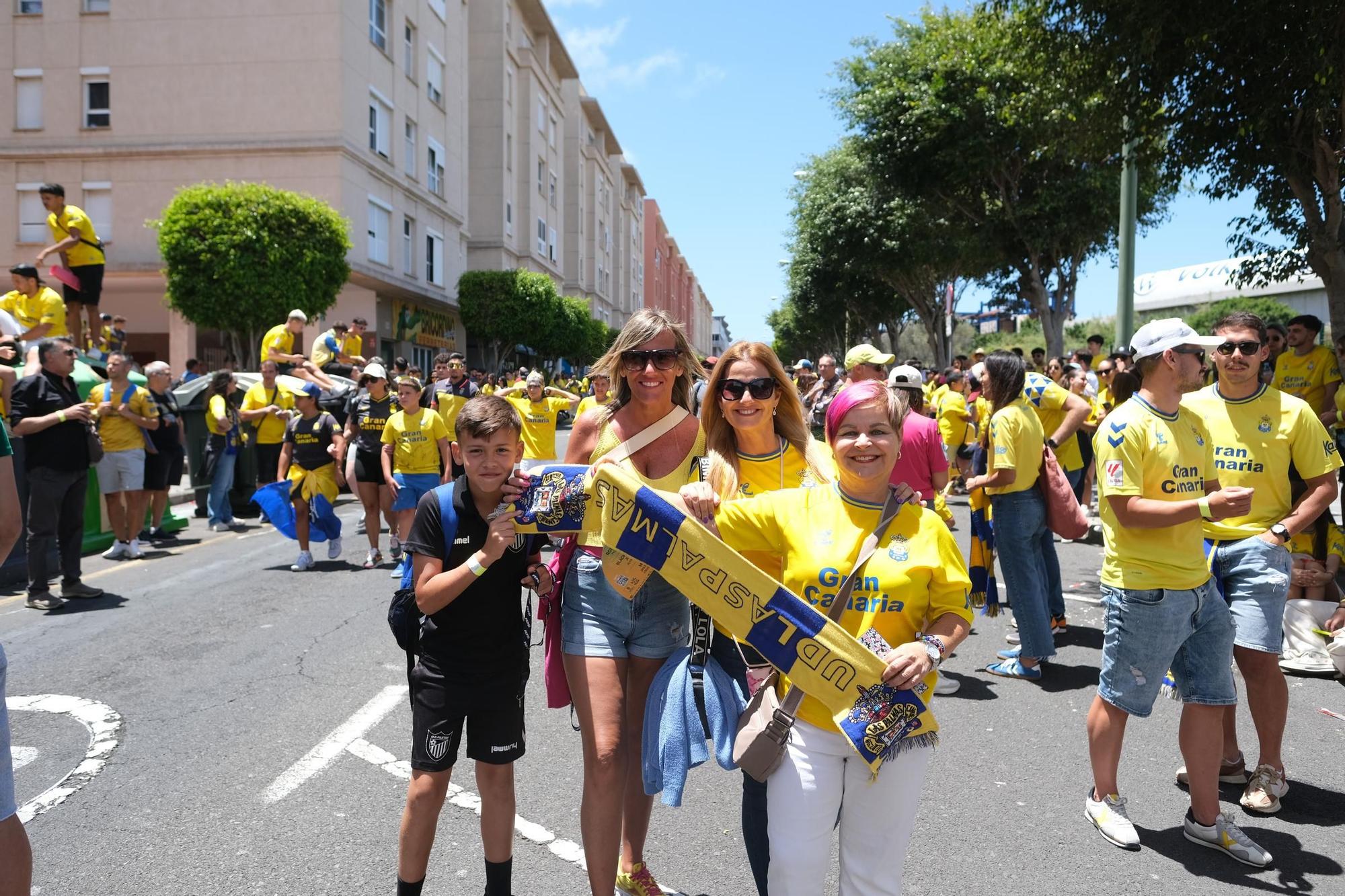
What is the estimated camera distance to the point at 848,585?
7.91 ft

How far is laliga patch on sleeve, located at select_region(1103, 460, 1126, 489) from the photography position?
347 centimetres

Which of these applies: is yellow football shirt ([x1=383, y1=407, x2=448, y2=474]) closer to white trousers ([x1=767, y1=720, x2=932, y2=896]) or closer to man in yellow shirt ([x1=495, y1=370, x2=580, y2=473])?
man in yellow shirt ([x1=495, y1=370, x2=580, y2=473])

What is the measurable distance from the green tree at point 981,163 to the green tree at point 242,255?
14.2 m

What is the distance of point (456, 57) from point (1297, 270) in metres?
37.0

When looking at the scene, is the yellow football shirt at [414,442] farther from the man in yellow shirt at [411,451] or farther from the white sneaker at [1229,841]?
the white sneaker at [1229,841]

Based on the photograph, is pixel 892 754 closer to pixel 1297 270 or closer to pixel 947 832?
pixel 947 832

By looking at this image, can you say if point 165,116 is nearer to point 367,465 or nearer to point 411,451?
point 367,465

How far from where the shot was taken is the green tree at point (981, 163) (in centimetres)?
1905

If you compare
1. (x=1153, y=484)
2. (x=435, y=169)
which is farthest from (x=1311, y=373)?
(x=435, y=169)

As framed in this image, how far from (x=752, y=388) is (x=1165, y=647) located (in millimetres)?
1854

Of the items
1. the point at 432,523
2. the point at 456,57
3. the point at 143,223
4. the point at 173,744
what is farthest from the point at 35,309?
the point at 456,57

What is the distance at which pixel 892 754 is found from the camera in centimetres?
234

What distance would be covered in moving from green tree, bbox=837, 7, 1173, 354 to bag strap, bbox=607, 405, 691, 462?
13925 millimetres

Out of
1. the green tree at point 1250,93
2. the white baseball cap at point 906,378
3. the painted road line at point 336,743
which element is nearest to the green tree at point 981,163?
the green tree at point 1250,93
